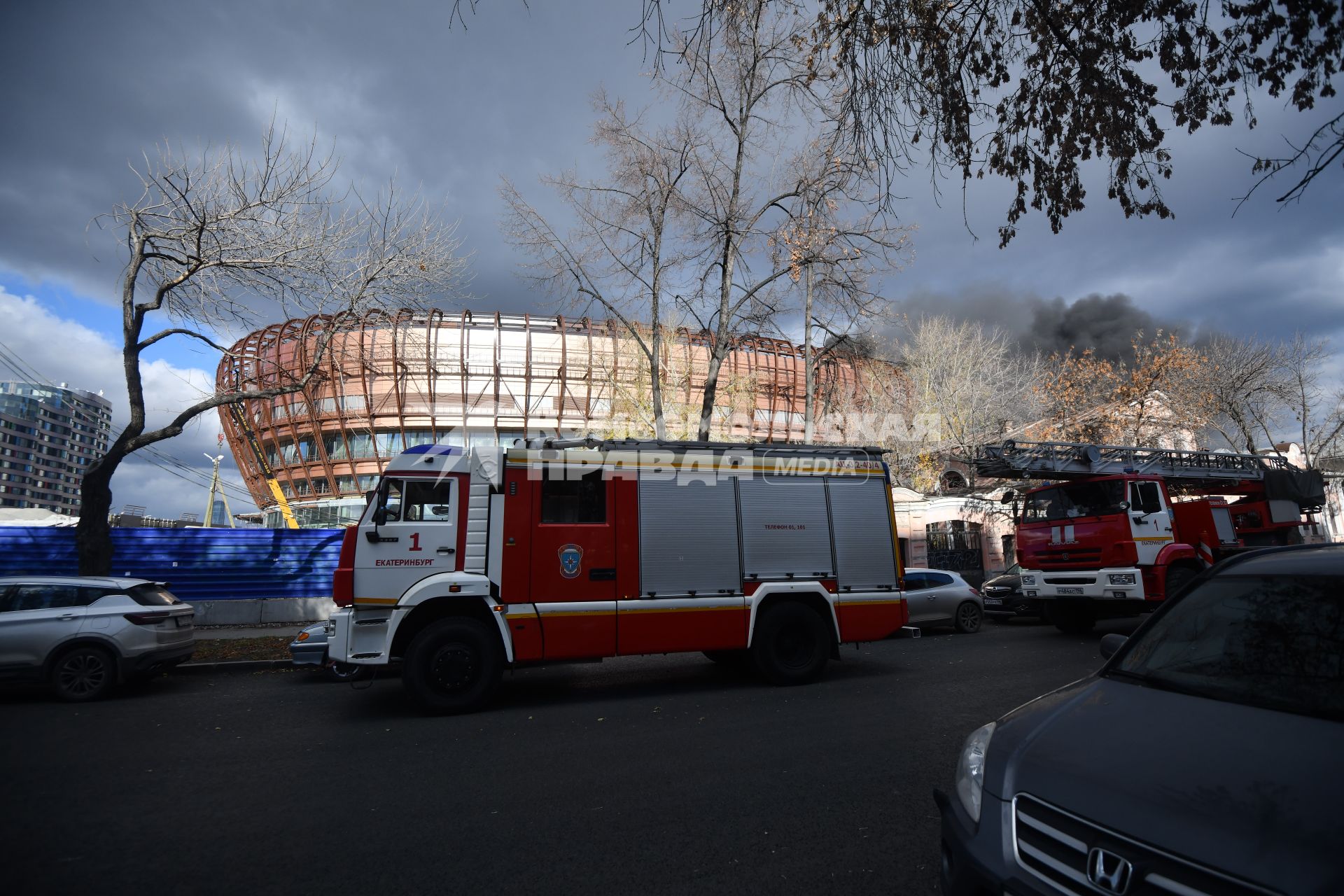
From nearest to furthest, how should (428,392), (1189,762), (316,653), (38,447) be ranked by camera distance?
(1189,762)
(316,653)
(428,392)
(38,447)

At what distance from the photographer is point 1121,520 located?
1183 cm

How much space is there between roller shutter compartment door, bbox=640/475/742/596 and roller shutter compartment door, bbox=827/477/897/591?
59.7 inches

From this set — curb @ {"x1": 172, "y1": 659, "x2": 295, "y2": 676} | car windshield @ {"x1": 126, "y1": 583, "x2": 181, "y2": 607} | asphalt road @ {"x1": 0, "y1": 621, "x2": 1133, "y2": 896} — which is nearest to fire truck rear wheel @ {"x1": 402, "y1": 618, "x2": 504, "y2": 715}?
asphalt road @ {"x1": 0, "y1": 621, "x2": 1133, "y2": 896}

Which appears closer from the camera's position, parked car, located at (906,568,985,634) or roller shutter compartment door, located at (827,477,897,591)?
roller shutter compartment door, located at (827,477,897,591)

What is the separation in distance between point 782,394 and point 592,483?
115 feet

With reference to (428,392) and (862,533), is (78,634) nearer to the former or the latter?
(862,533)

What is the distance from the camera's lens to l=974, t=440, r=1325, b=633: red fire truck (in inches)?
464

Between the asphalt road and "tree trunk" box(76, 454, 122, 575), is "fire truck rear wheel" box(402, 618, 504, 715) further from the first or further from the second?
"tree trunk" box(76, 454, 122, 575)

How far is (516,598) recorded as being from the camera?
7590 millimetres

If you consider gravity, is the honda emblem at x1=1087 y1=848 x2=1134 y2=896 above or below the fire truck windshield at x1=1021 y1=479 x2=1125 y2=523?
below

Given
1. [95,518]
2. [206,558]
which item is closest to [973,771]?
[95,518]

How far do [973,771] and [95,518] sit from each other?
14.2 m

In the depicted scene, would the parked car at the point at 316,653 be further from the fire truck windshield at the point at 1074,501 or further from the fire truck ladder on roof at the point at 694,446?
the fire truck windshield at the point at 1074,501

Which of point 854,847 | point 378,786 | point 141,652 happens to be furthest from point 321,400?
point 854,847
